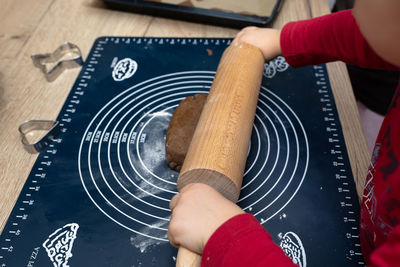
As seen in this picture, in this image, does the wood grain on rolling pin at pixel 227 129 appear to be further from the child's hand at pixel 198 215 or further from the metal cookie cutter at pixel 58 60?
the metal cookie cutter at pixel 58 60

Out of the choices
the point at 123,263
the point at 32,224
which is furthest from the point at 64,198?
the point at 123,263

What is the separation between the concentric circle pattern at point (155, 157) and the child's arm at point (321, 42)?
0.12 meters

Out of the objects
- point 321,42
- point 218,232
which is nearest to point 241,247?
point 218,232

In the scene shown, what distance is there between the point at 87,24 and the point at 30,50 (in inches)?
6.5

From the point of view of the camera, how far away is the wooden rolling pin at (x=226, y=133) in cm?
52

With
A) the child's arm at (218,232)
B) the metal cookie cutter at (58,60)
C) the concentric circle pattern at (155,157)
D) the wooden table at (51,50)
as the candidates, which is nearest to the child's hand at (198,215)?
the child's arm at (218,232)

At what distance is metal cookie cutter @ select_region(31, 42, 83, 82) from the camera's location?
2.78 feet

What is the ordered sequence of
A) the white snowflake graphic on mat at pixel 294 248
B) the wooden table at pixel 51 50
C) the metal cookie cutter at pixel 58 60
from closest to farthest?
the white snowflake graphic on mat at pixel 294 248
the wooden table at pixel 51 50
the metal cookie cutter at pixel 58 60

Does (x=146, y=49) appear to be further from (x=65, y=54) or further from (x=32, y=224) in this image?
(x=32, y=224)

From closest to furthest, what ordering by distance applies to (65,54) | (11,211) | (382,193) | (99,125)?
1. (382,193)
2. (11,211)
3. (99,125)
4. (65,54)

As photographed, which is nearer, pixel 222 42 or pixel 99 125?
pixel 99 125

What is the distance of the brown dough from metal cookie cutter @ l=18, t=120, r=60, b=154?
9.4 inches

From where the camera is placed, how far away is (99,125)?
0.76 m

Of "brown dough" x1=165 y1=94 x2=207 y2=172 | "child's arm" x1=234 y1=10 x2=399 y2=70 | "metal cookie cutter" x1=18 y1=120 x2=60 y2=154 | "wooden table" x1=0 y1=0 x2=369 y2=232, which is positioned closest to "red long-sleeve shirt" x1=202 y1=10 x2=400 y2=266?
"child's arm" x1=234 y1=10 x2=399 y2=70
